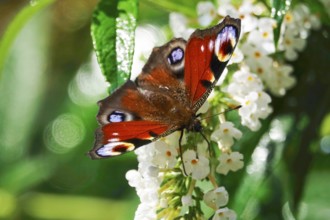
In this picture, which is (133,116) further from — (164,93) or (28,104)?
(28,104)

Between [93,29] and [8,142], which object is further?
[8,142]

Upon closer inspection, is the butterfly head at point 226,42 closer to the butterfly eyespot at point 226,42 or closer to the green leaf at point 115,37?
the butterfly eyespot at point 226,42

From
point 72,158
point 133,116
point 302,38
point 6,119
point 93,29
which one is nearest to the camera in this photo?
point 133,116

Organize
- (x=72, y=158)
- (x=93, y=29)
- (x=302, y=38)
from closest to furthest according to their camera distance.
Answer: (x=93, y=29) < (x=302, y=38) < (x=72, y=158)

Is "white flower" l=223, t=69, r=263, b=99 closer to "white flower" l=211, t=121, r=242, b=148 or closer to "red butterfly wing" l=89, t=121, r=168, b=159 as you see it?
"white flower" l=211, t=121, r=242, b=148

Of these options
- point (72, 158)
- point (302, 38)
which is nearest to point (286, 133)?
point (302, 38)

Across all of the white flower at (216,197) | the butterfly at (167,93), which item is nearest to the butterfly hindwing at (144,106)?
the butterfly at (167,93)
